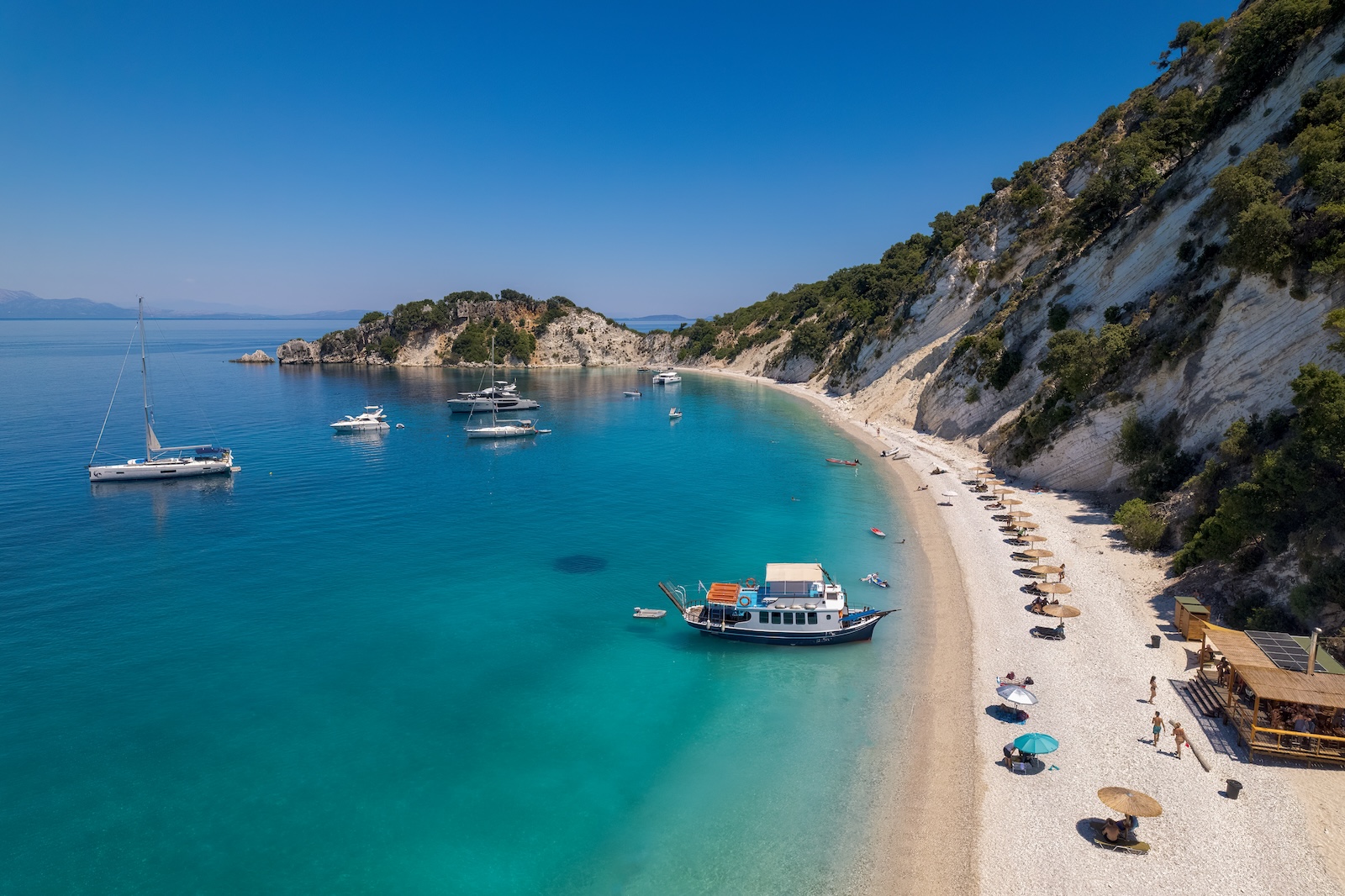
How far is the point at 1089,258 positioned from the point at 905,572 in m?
36.1

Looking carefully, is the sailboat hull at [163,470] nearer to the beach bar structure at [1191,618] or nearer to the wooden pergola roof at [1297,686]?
the beach bar structure at [1191,618]

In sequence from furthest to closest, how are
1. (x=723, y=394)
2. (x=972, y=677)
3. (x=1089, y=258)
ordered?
(x=723, y=394)
(x=1089, y=258)
(x=972, y=677)

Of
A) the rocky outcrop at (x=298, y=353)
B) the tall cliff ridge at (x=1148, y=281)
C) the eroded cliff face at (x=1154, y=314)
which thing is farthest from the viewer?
the rocky outcrop at (x=298, y=353)

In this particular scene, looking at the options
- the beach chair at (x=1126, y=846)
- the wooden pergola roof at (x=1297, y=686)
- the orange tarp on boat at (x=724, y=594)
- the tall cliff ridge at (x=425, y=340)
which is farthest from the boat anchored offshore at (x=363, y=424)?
the tall cliff ridge at (x=425, y=340)

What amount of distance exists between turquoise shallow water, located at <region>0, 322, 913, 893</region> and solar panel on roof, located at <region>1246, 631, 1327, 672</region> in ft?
40.4

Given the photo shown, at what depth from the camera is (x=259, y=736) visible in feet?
79.6

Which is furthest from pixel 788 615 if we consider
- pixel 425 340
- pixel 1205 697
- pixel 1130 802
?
pixel 425 340

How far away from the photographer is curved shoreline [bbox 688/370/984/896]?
1823cm

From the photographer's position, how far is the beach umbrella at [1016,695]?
23.6 meters

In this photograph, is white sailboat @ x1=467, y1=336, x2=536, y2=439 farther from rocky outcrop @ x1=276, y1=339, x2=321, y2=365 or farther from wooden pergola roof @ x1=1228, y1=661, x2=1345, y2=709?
rocky outcrop @ x1=276, y1=339, x2=321, y2=365

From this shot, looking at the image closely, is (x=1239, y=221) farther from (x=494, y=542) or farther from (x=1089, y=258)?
(x=494, y=542)

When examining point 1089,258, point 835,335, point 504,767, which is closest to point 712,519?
point 504,767

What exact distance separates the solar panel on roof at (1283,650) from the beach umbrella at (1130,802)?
744cm

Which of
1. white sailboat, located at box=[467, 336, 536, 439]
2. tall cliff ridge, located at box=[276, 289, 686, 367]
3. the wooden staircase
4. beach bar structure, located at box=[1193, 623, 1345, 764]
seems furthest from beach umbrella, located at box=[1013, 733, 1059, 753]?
tall cliff ridge, located at box=[276, 289, 686, 367]
